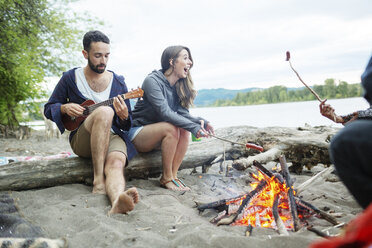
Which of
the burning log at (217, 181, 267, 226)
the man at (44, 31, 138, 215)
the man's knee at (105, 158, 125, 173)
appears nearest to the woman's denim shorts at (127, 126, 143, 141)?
the man at (44, 31, 138, 215)

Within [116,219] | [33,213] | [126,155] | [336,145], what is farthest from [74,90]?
[336,145]

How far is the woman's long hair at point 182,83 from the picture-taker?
370 cm

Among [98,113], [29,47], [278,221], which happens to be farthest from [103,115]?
[29,47]

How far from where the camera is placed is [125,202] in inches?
89.0

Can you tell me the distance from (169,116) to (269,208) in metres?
1.56

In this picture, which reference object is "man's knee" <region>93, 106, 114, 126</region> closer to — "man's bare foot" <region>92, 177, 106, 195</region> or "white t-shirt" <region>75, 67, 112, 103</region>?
"white t-shirt" <region>75, 67, 112, 103</region>

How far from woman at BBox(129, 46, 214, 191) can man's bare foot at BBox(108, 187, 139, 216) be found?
43.6 inches

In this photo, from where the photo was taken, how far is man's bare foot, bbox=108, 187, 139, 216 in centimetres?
224

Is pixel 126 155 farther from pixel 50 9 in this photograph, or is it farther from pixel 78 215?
pixel 50 9

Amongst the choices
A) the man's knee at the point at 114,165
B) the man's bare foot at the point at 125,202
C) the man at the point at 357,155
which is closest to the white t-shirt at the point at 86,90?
the man's knee at the point at 114,165

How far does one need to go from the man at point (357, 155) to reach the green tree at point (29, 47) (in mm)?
8574

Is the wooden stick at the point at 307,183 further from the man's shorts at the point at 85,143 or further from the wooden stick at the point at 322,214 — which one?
the man's shorts at the point at 85,143

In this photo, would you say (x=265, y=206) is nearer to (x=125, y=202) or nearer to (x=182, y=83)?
(x=125, y=202)

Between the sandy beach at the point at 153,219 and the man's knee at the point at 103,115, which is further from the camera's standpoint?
the man's knee at the point at 103,115
